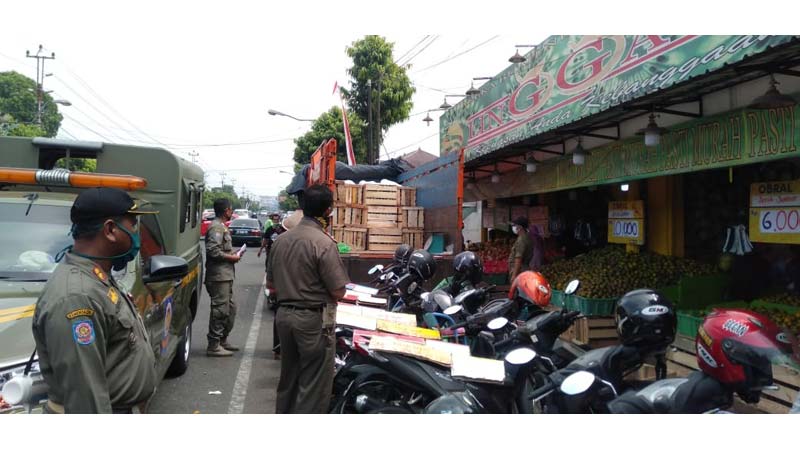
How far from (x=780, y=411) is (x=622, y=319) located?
2.52 meters

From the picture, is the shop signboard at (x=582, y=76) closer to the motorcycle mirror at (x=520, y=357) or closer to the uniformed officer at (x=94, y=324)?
the motorcycle mirror at (x=520, y=357)

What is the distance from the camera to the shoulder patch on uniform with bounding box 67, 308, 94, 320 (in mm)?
1865

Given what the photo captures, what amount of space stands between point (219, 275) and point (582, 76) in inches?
224

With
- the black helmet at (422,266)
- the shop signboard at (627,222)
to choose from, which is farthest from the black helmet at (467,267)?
the shop signboard at (627,222)

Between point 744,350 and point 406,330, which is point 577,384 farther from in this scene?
point 406,330

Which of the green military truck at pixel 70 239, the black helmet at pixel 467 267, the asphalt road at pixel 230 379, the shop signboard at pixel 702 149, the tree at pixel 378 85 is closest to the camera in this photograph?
the green military truck at pixel 70 239

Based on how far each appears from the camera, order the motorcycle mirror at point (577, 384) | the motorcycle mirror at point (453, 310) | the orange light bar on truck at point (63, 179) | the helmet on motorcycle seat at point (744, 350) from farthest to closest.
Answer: the motorcycle mirror at point (453, 310), the orange light bar on truck at point (63, 179), the motorcycle mirror at point (577, 384), the helmet on motorcycle seat at point (744, 350)

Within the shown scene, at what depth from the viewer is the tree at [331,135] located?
24.3 metres

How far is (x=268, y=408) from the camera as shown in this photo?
16.6ft

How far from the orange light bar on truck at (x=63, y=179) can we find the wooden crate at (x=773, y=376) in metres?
4.51

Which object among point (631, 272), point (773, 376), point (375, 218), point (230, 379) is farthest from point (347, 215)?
point (773, 376)

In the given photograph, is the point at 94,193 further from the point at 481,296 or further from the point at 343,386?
the point at 481,296

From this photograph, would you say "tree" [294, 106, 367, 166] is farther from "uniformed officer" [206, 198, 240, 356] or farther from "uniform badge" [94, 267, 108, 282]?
"uniform badge" [94, 267, 108, 282]

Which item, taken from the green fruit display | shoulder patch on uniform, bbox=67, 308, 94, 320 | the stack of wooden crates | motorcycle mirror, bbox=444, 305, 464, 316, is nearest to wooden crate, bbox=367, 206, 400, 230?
the stack of wooden crates
